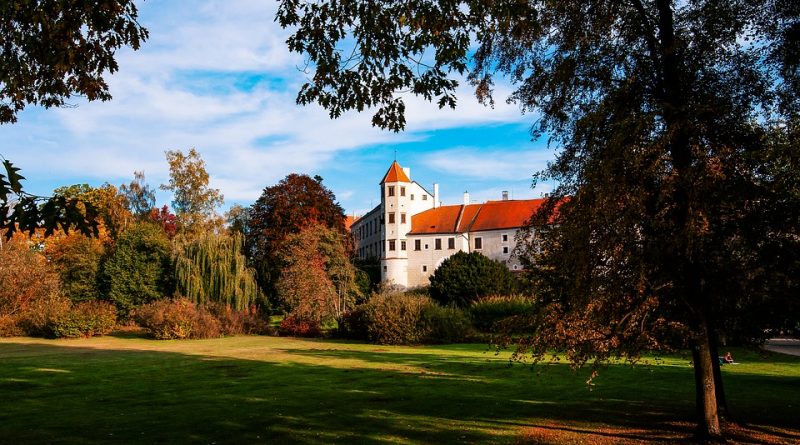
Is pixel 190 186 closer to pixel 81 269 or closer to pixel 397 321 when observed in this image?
pixel 81 269

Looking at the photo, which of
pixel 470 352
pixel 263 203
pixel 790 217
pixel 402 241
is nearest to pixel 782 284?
pixel 790 217

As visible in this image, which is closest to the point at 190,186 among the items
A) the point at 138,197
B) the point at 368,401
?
the point at 138,197

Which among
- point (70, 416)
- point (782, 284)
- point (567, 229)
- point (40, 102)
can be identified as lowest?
point (70, 416)

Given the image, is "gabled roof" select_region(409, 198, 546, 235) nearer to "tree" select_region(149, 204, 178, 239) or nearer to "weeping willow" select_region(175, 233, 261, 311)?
"tree" select_region(149, 204, 178, 239)

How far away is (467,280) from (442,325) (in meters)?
14.4

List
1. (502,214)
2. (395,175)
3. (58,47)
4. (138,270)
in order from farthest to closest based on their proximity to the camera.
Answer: (395,175) < (502,214) < (138,270) < (58,47)

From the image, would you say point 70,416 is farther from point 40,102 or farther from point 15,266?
point 15,266

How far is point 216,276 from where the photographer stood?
40.9 m

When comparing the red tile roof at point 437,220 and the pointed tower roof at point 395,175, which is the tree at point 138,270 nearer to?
the pointed tower roof at point 395,175

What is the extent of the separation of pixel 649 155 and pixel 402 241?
68497mm

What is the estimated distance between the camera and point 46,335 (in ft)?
125

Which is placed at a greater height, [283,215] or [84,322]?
[283,215]

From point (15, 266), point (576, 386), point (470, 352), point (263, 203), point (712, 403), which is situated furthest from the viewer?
point (263, 203)

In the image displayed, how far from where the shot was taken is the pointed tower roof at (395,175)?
78.2 metres
